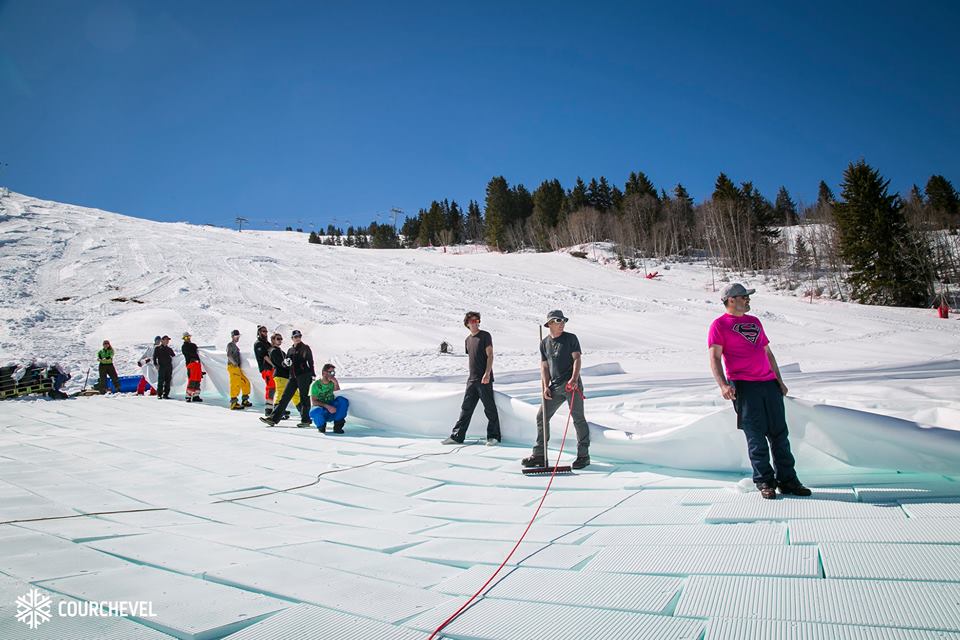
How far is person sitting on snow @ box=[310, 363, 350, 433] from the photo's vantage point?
6707 mm

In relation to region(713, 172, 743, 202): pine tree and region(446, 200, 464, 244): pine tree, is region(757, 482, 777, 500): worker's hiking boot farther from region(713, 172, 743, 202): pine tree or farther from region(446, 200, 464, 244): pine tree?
region(446, 200, 464, 244): pine tree

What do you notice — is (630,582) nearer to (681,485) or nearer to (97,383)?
(681,485)

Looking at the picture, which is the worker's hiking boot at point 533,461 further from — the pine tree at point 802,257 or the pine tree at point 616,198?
the pine tree at point 616,198

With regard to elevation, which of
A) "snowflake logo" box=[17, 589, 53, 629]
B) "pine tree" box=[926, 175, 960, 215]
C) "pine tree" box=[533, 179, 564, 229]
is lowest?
"snowflake logo" box=[17, 589, 53, 629]

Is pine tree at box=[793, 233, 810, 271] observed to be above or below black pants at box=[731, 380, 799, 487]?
above

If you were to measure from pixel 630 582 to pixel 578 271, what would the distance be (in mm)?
31186

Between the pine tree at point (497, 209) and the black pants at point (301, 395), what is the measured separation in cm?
6176

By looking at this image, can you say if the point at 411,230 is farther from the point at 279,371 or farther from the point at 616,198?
the point at 279,371

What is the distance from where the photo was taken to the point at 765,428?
11.0 feet

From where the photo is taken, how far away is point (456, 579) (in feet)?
7.27

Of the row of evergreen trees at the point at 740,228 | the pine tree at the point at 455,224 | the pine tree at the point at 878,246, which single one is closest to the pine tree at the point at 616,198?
the row of evergreen trees at the point at 740,228

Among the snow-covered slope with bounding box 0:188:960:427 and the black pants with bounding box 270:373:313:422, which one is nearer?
the black pants with bounding box 270:373:313:422

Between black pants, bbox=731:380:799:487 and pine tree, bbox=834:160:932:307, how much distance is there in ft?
104

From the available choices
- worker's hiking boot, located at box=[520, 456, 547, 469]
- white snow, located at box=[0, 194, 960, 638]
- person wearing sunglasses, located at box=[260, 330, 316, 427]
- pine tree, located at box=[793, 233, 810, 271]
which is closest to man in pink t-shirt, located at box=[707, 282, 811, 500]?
white snow, located at box=[0, 194, 960, 638]
